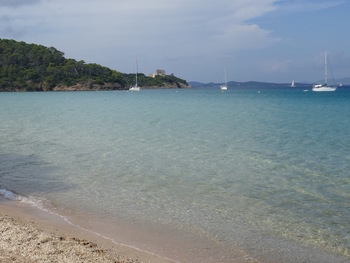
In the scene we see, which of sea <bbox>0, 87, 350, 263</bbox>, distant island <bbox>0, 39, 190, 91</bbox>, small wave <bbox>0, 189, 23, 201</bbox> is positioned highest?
distant island <bbox>0, 39, 190, 91</bbox>

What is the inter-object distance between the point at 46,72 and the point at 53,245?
163 meters

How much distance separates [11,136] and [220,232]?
18.4m

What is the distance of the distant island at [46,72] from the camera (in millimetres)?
150562

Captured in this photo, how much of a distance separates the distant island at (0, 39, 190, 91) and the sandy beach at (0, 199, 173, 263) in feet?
481

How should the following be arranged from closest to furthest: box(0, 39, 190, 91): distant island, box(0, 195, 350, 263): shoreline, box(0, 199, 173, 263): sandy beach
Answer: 1. box(0, 199, 173, 263): sandy beach
2. box(0, 195, 350, 263): shoreline
3. box(0, 39, 190, 91): distant island

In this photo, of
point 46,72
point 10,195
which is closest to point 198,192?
point 10,195

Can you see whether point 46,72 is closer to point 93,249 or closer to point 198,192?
point 198,192

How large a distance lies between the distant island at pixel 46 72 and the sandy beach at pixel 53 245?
5776 inches

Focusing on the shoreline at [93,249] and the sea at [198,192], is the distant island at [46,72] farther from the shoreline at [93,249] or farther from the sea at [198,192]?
the shoreline at [93,249]

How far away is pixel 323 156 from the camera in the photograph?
56.1ft

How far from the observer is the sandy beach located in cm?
645

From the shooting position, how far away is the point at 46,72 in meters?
160

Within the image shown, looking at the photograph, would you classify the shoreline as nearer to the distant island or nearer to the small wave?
the small wave

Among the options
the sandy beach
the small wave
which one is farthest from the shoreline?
the small wave
